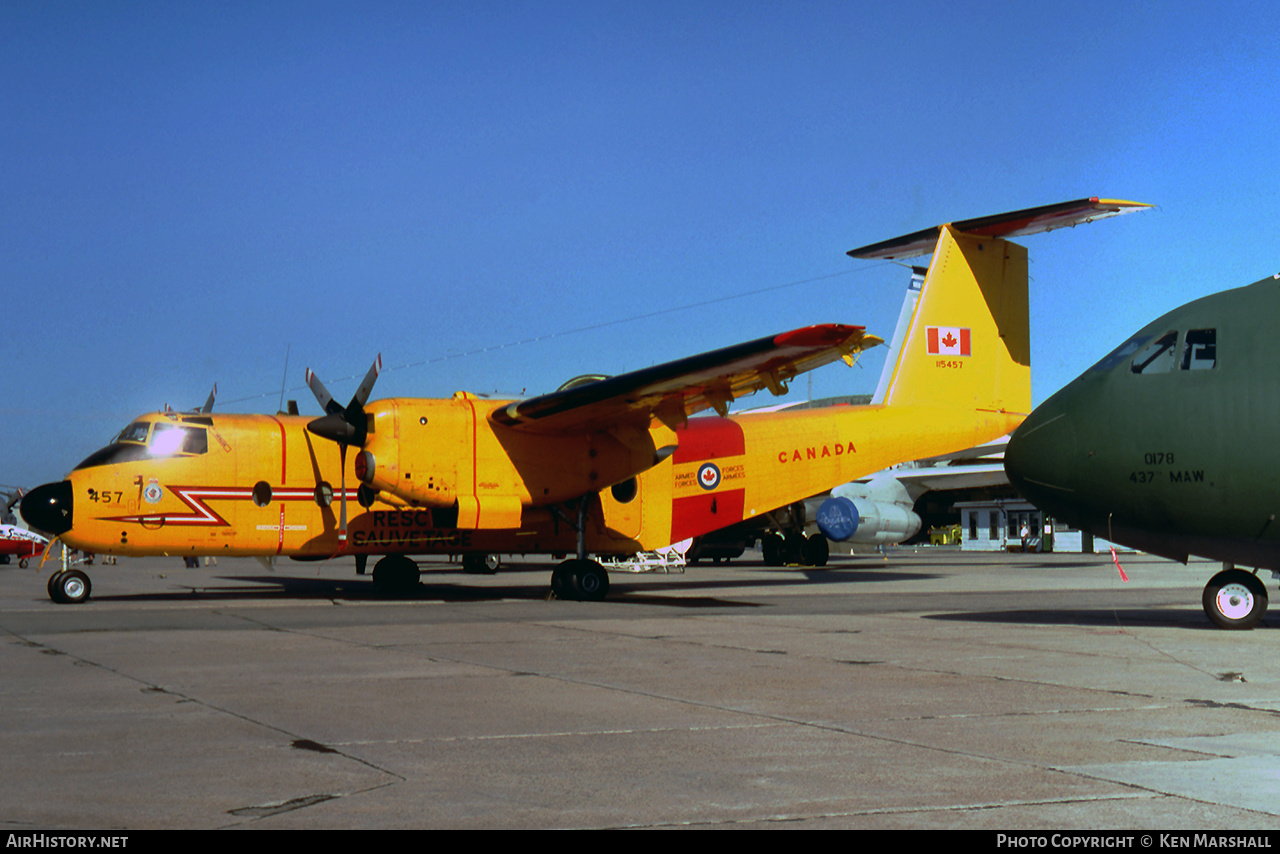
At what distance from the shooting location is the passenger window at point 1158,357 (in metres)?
13.3

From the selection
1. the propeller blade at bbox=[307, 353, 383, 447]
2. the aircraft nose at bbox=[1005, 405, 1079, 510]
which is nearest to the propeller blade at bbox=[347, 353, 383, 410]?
the propeller blade at bbox=[307, 353, 383, 447]

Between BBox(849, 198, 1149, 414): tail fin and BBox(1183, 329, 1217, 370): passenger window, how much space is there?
11918mm

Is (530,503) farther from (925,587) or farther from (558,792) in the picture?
(558,792)

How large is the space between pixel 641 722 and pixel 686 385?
11474 mm

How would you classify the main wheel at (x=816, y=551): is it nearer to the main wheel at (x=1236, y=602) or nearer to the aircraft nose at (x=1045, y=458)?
the aircraft nose at (x=1045, y=458)

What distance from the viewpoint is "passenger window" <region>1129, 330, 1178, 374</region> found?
13258 mm

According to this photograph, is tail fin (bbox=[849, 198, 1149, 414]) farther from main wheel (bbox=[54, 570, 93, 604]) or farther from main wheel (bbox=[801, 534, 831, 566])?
main wheel (bbox=[54, 570, 93, 604])

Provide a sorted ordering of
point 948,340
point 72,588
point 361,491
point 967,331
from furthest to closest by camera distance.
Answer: point 967,331 → point 948,340 → point 72,588 → point 361,491

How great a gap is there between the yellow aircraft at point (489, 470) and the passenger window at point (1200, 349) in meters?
4.65

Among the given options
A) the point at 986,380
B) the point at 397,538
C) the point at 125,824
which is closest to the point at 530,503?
the point at 397,538

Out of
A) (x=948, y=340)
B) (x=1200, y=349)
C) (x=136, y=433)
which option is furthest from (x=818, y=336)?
(x=136, y=433)

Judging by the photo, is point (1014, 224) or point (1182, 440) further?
point (1014, 224)

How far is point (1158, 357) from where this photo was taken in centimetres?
1334

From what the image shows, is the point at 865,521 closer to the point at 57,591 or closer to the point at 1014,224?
the point at 1014,224
